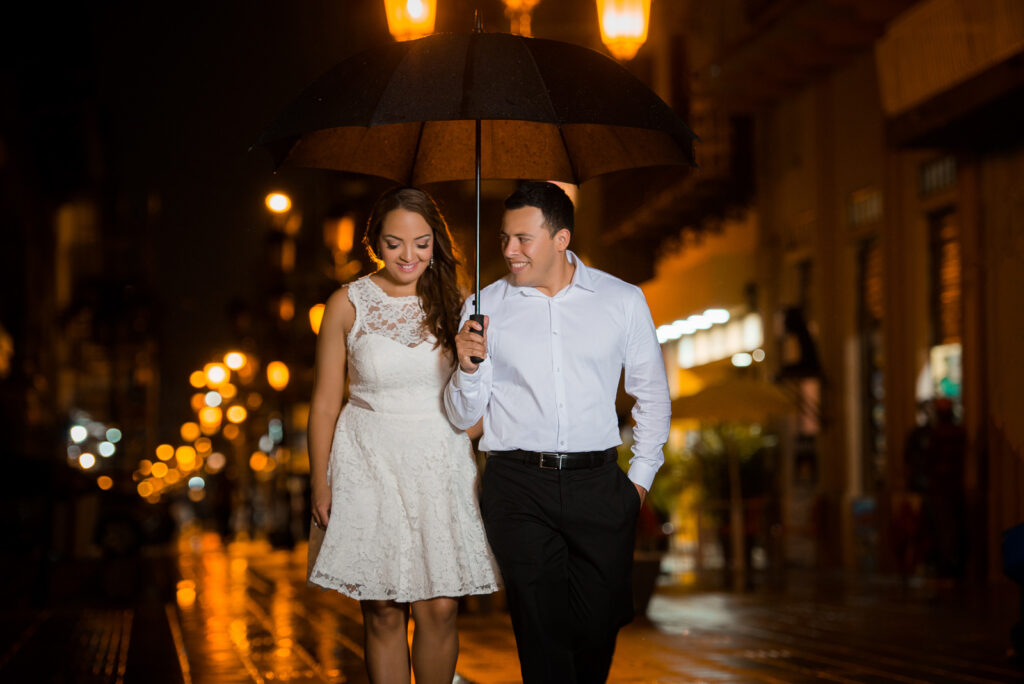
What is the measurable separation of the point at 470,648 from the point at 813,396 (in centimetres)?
1432

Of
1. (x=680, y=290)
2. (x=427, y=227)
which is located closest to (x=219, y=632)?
(x=427, y=227)

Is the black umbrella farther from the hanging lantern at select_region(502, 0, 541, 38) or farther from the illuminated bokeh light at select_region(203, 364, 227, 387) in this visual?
the illuminated bokeh light at select_region(203, 364, 227, 387)

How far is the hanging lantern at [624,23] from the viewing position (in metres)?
13.6

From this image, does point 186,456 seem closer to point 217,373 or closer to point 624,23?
point 217,373

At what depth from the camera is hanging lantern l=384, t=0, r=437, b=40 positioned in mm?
13172

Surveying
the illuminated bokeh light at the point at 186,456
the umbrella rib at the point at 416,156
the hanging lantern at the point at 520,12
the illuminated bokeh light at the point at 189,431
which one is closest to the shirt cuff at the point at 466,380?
the umbrella rib at the point at 416,156

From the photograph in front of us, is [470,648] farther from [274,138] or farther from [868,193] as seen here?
[868,193]

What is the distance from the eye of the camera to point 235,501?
44125 millimetres

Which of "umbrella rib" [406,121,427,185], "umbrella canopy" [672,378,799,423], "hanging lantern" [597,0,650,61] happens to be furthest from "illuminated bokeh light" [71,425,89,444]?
"umbrella rib" [406,121,427,185]

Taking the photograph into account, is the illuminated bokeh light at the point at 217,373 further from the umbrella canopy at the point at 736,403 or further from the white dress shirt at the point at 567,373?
the white dress shirt at the point at 567,373

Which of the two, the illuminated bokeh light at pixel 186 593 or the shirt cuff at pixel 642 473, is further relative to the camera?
the illuminated bokeh light at pixel 186 593

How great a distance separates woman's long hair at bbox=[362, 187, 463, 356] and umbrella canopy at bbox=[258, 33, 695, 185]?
1.02ft

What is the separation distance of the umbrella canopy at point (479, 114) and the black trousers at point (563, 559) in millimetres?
1334

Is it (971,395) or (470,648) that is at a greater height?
(971,395)
